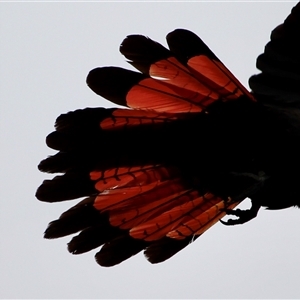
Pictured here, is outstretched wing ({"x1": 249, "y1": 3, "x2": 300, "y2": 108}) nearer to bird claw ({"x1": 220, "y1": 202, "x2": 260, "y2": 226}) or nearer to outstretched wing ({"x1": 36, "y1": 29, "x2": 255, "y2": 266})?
outstretched wing ({"x1": 36, "y1": 29, "x2": 255, "y2": 266})

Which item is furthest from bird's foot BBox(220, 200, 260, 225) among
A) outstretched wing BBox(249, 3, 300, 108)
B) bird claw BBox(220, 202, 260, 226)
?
outstretched wing BBox(249, 3, 300, 108)

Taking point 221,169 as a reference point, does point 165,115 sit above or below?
above

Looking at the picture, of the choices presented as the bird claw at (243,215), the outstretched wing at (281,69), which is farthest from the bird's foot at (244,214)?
the outstretched wing at (281,69)

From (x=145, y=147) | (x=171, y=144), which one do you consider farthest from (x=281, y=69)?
(x=145, y=147)

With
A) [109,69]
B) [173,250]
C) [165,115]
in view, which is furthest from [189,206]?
[109,69]

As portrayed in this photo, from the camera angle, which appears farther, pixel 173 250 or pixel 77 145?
pixel 173 250

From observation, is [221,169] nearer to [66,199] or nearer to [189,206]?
[189,206]

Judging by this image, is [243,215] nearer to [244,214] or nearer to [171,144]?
[244,214]

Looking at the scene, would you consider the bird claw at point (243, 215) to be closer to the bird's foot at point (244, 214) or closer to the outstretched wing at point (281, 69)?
the bird's foot at point (244, 214)
